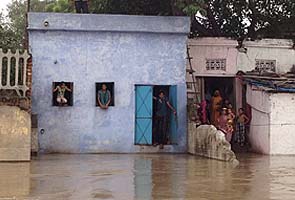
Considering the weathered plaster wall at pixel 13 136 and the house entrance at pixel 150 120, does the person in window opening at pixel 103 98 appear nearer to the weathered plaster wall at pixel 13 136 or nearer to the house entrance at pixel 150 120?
the house entrance at pixel 150 120

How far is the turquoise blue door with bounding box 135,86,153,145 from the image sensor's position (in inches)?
698

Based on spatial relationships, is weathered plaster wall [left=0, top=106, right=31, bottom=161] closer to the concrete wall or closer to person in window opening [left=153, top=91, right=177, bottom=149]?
person in window opening [left=153, top=91, right=177, bottom=149]

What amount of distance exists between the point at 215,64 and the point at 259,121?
2.56 m

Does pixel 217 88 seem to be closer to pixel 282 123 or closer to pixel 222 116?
pixel 222 116

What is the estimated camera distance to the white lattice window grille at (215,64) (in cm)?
1972

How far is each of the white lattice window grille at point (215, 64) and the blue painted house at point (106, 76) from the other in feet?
6.36

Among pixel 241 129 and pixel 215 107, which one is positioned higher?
pixel 215 107

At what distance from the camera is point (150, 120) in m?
17.8

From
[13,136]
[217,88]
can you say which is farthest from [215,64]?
[13,136]

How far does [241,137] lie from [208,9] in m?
4.59

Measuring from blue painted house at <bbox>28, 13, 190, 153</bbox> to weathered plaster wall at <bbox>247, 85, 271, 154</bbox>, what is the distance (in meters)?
2.32

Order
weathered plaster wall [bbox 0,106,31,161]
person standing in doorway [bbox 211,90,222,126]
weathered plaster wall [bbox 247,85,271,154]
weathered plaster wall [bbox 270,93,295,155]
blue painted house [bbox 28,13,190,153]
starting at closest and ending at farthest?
weathered plaster wall [bbox 0,106,31,161]
blue painted house [bbox 28,13,190,153]
weathered plaster wall [bbox 270,93,295,155]
weathered plaster wall [bbox 247,85,271,154]
person standing in doorway [bbox 211,90,222,126]

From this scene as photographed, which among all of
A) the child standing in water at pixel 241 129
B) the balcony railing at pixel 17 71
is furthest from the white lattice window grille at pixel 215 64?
the balcony railing at pixel 17 71

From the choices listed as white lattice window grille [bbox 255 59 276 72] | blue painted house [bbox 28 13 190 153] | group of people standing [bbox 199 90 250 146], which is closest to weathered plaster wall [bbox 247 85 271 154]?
group of people standing [bbox 199 90 250 146]
